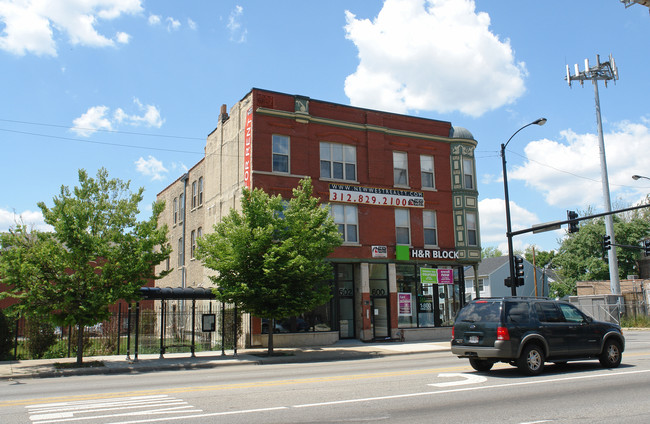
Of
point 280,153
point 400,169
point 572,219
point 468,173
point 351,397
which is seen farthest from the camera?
point 468,173

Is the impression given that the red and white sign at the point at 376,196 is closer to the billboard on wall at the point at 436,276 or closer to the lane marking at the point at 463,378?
the billboard on wall at the point at 436,276

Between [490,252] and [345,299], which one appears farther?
[490,252]

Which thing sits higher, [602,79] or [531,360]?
[602,79]

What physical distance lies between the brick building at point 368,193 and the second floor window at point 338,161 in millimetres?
51

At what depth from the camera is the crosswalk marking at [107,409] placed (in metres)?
8.34

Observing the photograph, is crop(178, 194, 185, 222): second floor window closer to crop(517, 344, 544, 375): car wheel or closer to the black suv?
the black suv

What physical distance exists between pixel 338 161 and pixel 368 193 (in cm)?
223

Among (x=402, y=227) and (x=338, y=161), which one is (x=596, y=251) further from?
(x=338, y=161)

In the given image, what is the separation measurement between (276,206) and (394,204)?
8774 mm

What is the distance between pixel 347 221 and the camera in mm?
26641

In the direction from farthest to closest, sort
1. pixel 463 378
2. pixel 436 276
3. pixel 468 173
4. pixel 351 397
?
pixel 468 173
pixel 436 276
pixel 463 378
pixel 351 397

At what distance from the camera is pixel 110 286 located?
18062 mm

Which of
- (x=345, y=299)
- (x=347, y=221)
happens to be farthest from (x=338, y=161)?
(x=345, y=299)

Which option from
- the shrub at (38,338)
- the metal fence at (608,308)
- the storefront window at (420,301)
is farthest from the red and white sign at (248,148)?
the metal fence at (608,308)
